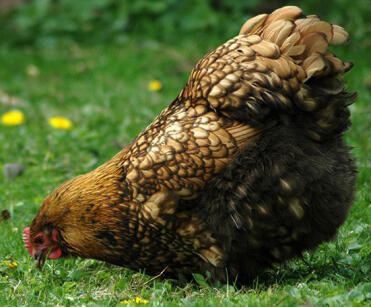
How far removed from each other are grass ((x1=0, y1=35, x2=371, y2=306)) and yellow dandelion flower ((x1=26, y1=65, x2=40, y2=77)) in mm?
69

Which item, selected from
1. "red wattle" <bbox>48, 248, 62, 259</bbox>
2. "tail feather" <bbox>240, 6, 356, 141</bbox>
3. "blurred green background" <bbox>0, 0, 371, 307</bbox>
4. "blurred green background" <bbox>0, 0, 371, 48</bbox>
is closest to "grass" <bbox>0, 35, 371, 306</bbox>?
"blurred green background" <bbox>0, 0, 371, 307</bbox>

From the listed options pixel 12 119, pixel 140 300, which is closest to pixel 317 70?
pixel 140 300

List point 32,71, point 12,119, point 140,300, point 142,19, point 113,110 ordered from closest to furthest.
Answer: point 140,300 < point 12,119 < point 113,110 < point 32,71 < point 142,19

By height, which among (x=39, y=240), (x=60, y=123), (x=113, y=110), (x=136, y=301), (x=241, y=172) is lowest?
(x=113, y=110)

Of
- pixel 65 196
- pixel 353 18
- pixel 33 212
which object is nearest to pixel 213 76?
pixel 65 196

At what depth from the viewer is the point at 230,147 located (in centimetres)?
358

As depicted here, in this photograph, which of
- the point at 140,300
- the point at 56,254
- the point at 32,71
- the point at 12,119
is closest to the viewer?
the point at 140,300

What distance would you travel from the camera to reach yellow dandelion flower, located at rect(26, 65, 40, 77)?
899 centimetres

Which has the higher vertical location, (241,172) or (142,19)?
(241,172)

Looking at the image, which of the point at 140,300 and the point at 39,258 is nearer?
the point at 140,300

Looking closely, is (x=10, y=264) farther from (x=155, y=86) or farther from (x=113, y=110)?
(x=155, y=86)

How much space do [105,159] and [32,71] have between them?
354 centimetres

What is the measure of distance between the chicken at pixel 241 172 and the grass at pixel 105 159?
216 mm

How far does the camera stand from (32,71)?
29.7ft
